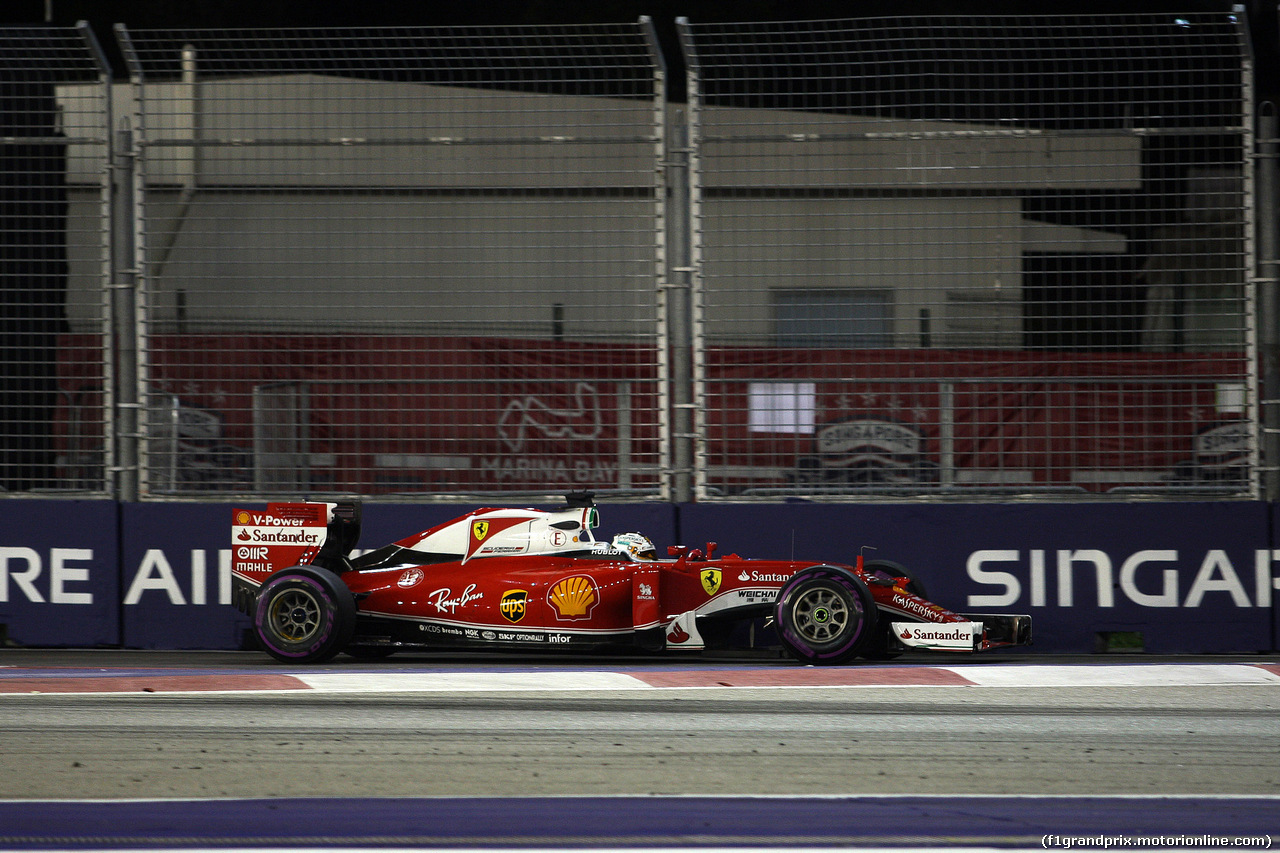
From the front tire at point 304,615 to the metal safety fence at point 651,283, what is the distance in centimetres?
105

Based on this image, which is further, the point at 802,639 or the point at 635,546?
the point at 635,546

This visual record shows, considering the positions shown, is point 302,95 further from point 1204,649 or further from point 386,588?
point 1204,649

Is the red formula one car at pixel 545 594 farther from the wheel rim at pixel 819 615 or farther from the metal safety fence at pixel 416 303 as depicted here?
the metal safety fence at pixel 416 303

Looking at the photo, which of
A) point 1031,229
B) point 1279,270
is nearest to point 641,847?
point 1031,229

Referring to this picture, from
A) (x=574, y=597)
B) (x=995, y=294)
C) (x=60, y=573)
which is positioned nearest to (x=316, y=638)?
(x=574, y=597)

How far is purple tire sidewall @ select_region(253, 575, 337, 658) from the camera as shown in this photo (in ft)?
25.5

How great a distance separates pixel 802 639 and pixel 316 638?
9.30ft

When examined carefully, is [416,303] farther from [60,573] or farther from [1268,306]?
[1268,306]

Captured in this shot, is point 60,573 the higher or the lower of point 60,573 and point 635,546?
the lower

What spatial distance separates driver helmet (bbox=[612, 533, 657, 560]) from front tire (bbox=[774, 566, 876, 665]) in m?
0.89

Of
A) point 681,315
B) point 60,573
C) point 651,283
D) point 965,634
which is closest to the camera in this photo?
point 965,634

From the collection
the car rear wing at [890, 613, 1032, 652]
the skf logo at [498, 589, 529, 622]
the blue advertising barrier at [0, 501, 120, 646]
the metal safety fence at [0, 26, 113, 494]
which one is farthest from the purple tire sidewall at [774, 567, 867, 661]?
the metal safety fence at [0, 26, 113, 494]

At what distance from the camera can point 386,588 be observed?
800cm

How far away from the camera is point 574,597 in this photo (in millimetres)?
7680
